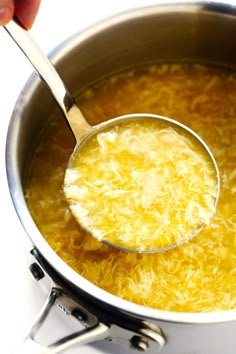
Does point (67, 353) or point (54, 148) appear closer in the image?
point (67, 353)

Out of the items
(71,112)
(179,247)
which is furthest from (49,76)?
(179,247)

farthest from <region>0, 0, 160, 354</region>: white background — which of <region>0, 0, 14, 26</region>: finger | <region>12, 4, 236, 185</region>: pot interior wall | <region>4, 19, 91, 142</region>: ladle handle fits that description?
<region>0, 0, 14, 26</region>: finger

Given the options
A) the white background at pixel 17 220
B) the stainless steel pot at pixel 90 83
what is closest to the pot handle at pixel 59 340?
the stainless steel pot at pixel 90 83

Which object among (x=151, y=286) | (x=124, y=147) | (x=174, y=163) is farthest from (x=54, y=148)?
(x=151, y=286)

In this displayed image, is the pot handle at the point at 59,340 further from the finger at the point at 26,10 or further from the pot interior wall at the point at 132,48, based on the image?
the finger at the point at 26,10

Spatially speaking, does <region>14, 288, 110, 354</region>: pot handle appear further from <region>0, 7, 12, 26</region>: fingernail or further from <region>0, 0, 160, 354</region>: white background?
<region>0, 7, 12, 26</region>: fingernail

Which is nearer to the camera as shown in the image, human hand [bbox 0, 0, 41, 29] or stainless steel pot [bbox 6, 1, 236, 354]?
stainless steel pot [bbox 6, 1, 236, 354]

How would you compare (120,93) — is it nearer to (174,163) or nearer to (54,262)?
(174,163)
